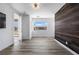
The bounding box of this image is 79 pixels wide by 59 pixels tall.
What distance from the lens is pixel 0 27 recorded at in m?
4.41

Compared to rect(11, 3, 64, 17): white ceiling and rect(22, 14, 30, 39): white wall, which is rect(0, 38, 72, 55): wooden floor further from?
rect(22, 14, 30, 39): white wall

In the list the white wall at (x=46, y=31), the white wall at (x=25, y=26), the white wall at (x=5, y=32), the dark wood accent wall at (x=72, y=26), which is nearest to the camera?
the dark wood accent wall at (x=72, y=26)

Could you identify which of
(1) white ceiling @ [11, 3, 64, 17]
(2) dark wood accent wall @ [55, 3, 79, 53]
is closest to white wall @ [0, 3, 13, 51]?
(1) white ceiling @ [11, 3, 64, 17]

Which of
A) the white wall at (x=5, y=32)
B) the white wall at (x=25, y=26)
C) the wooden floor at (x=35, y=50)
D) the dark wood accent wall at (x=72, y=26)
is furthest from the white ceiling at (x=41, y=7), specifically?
the white wall at (x=25, y=26)

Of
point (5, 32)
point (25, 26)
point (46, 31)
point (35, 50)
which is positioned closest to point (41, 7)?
point (5, 32)

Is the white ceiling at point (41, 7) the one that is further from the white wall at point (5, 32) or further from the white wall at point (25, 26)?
the white wall at point (25, 26)

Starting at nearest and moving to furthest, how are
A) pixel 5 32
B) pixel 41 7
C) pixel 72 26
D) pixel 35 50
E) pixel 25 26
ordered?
pixel 72 26
pixel 35 50
pixel 5 32
pixel 41 7
pixel 25 26

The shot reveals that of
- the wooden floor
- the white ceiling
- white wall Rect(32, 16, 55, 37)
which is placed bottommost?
the wooden floor

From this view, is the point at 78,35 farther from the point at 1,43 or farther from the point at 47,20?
the point at 47,20

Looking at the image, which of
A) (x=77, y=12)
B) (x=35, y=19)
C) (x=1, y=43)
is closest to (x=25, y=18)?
(x=35, y=19)

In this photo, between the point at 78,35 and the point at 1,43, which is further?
the point at 1,43

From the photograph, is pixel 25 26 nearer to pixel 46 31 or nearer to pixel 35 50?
pixel 46 31

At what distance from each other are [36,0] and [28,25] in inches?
337
